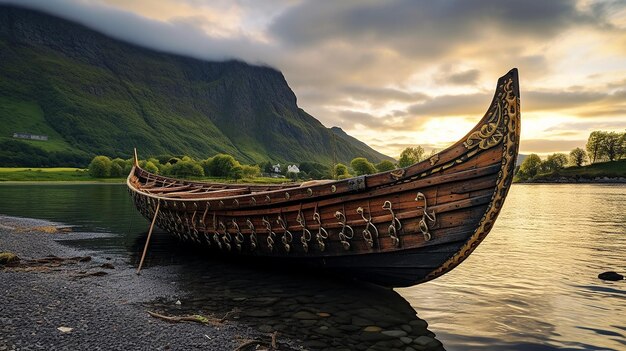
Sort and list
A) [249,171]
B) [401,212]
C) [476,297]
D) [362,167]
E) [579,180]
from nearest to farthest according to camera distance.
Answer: [401,212] < [476,297] < [362,167] < [249,171] < [579,180]

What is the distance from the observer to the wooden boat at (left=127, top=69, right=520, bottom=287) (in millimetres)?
8227

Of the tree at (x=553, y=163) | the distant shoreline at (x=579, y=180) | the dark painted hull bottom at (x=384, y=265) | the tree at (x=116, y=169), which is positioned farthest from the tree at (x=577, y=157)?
the dark painted hull bottom at (x=384, y=265)

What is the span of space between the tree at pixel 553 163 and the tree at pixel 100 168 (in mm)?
183248

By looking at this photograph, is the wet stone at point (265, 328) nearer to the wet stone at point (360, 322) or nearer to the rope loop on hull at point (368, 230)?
the wet stone at point (360, 322)

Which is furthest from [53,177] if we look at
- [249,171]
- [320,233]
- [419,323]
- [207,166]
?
[419,323]

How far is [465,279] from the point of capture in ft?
44.9

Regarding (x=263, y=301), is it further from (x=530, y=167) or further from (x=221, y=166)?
(x=530, y=167)

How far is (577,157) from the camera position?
601ft

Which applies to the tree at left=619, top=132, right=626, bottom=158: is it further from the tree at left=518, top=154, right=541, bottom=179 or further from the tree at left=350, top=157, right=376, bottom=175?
the tree at left=350, top=157, right=376, bottom=175

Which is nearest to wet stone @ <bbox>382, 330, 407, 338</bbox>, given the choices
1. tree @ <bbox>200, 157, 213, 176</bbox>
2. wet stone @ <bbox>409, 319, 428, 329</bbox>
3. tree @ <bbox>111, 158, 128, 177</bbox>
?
wet stone @ <bbox>409, 319, 428, 329</bbox>

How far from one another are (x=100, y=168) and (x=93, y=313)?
141831mm

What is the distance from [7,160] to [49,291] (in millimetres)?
195056

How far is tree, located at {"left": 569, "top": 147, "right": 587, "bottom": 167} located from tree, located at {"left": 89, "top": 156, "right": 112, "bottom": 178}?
196438 millimetres

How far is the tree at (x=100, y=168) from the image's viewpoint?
436 feet
